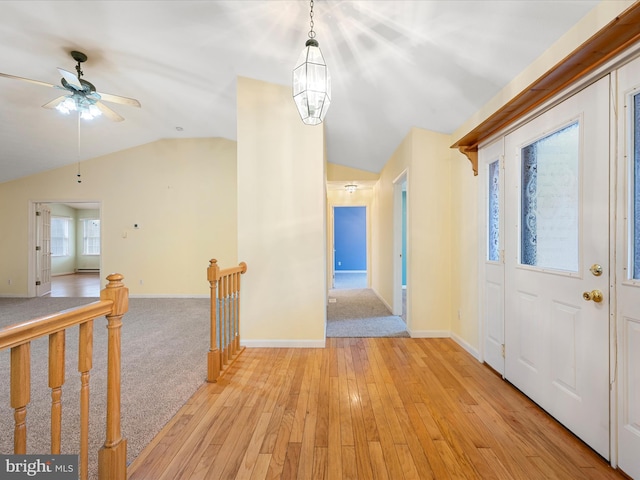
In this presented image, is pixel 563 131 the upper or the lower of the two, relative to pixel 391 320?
upper

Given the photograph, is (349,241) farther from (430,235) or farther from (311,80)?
(311,80)

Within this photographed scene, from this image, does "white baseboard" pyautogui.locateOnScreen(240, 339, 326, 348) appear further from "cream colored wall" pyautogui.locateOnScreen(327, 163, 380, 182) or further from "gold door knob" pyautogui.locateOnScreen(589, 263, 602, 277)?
"cream colored wall" pyautogui.locateOnScreen(327, 163, 380, 182)

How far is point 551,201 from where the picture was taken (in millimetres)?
1954

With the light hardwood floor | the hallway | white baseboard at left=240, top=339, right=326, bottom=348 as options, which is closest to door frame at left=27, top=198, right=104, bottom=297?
the hallway

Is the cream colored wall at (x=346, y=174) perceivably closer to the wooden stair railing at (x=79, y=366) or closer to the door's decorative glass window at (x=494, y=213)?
the door's decorative glass window at (x=494, y=213)

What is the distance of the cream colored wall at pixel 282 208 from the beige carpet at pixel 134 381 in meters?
1.03

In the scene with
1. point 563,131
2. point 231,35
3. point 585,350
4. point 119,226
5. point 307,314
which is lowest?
point 307,314

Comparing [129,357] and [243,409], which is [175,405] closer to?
[243,409]

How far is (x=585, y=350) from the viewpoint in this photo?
1.64m

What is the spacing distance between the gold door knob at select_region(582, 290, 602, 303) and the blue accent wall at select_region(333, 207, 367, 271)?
8838 mm

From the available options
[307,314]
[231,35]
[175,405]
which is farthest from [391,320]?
[231,35]

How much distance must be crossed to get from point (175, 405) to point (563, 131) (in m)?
3.11

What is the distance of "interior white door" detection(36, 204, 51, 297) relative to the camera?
6.20 metres

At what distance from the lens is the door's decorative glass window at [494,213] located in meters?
2.58
